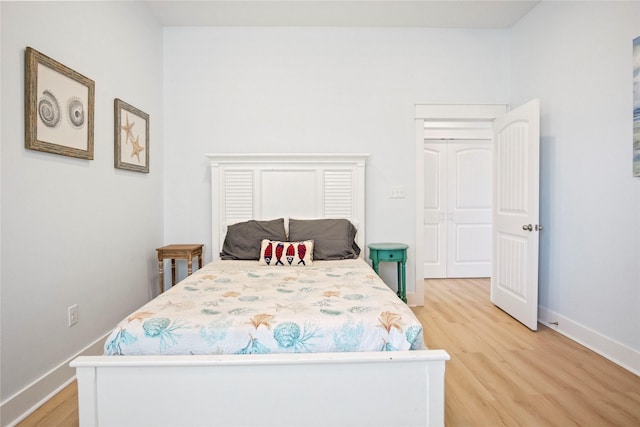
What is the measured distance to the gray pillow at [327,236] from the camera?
3.00 meters

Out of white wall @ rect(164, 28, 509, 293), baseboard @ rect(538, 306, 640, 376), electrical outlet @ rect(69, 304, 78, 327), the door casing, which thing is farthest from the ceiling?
baseboard @ rect(538, 306, 640, 376)

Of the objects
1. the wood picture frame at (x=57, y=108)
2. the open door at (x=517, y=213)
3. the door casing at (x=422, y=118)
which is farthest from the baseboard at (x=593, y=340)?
the wood picture frame at (x=57, y=108)

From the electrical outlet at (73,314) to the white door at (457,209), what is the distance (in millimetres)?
3995

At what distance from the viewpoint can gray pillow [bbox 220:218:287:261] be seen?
300cm

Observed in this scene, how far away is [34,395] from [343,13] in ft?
11.9

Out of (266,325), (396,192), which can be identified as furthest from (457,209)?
(266,325)

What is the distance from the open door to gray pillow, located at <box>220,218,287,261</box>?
210 cm

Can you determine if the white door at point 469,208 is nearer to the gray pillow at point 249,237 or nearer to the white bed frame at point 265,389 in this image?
the gray pillow at point 249,237

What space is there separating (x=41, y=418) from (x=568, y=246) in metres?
3.67

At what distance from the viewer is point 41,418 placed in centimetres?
177

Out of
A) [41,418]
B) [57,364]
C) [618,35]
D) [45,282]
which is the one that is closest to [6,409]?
[41,418]

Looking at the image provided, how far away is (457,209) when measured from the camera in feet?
15.9

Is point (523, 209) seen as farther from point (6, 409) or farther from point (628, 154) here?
point (6, 409)

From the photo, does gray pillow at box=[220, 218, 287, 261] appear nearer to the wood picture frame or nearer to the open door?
the wood picture frame
